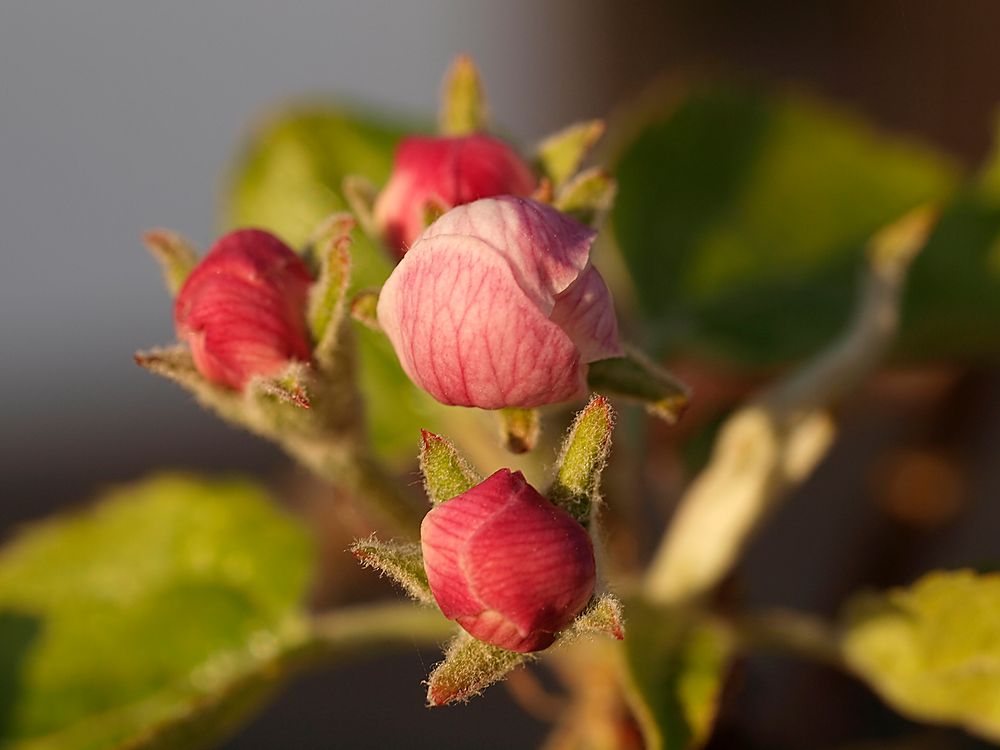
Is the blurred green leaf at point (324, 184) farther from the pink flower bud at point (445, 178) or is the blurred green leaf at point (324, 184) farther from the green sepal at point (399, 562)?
the green sepal at point (399, 562)

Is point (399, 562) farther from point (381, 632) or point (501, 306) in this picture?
point (381, 632)

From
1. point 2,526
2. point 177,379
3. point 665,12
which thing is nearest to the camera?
point 177,379

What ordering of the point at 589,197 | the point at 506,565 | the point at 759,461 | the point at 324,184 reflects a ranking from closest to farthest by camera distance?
the point at 506,565, the point at 589,197, the point at 759,461, the point at 324,184

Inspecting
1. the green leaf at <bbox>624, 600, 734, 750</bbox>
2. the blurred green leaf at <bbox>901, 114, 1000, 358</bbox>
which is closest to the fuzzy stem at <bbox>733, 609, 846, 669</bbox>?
the green leaf at <bbox>624, 600, 734, 750</bbox>

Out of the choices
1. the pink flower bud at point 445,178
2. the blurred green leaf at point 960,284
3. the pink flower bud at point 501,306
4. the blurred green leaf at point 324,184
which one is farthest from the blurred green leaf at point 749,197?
the pink flower bud at point 501,306

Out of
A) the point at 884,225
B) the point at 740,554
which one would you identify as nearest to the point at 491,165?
the point at 740,554

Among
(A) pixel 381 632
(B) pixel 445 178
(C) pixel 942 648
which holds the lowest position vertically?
(C) pixel 942 648

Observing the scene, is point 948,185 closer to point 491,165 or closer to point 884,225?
point 884,225

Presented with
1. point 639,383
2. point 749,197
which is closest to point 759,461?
point 639,383
